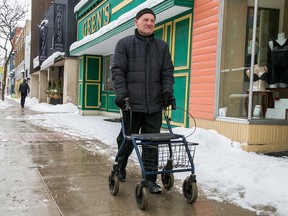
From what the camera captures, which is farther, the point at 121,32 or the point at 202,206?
the point at 121,32

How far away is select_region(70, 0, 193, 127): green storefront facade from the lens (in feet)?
26.4

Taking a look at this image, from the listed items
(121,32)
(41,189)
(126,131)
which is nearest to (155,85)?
(126,131)

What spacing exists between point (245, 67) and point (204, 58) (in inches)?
38.9

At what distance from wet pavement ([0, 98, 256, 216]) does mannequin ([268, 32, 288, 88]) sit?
3.43 m

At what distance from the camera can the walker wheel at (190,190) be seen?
3.47 metres

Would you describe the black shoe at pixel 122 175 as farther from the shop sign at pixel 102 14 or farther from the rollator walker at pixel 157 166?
the shop sign at pixel 102 14

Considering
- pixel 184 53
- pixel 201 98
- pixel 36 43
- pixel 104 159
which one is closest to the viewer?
pixel 104 159

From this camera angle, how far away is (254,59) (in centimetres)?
636

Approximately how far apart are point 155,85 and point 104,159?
231cm

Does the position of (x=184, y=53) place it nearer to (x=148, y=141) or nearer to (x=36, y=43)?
(x=148, y=141)

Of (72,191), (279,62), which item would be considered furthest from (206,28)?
(72,191)

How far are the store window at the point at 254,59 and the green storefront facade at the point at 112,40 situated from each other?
120cm

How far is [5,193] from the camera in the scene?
3.83m

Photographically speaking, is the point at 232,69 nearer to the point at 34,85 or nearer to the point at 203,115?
the point at 203,115
